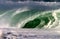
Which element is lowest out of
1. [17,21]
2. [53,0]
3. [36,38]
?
[36,38]

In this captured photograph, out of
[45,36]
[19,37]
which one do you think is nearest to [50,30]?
[45,36]

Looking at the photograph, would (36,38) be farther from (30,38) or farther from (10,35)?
(10,35)

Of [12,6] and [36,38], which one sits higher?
[12,6]

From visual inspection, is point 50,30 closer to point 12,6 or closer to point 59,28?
point 59,28

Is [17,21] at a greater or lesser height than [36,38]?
greater

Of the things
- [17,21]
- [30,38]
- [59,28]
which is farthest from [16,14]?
[59,28]

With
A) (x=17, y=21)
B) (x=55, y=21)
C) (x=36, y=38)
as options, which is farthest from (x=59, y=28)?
(x=17, y=21)
